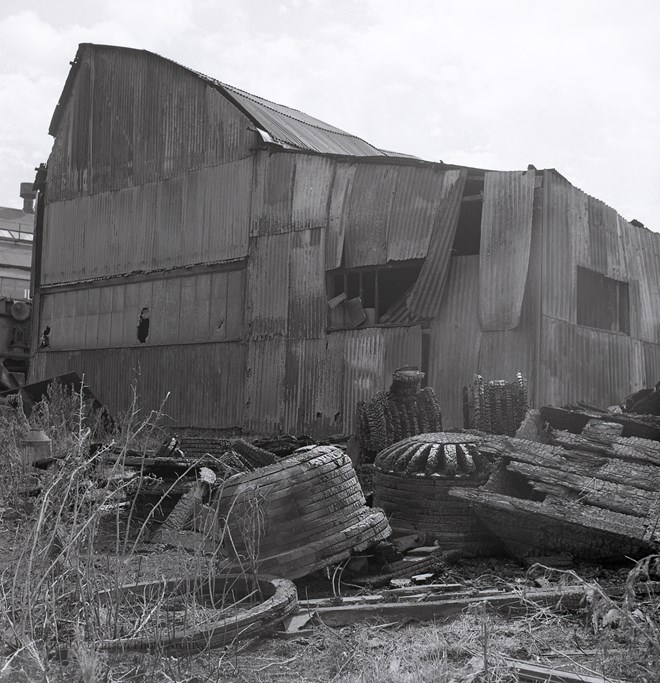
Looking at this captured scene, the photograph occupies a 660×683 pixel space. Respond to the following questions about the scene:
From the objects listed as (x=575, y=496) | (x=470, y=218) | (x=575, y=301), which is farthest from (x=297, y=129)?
(x=575, y=496)

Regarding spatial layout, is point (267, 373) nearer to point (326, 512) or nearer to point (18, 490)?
point (18, 490)

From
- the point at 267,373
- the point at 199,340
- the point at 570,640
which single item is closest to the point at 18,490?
the point at 570,640

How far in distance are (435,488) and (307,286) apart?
7.84 metres

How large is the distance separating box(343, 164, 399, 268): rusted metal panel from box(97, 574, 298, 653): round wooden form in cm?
867

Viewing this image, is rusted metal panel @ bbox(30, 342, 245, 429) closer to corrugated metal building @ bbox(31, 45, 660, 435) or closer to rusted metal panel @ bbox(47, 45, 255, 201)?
corrugated metal building @ bbox(31, 45, 660, 435)

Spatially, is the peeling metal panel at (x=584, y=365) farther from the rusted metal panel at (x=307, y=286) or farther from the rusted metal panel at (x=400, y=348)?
the rusted metal panel at (x=307, y=286)

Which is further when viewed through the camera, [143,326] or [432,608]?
[143,326]

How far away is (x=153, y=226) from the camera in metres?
A: 17.8

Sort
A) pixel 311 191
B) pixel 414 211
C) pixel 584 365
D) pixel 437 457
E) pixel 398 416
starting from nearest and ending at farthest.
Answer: pixel 437 457
pixel 398 416
pixel 414 211
pixel 584 365
pixel 311 191

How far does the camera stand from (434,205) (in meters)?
13.0

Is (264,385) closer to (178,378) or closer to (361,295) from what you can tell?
(178,378)

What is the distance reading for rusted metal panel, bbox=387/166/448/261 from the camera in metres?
13.0

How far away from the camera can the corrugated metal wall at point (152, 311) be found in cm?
1608

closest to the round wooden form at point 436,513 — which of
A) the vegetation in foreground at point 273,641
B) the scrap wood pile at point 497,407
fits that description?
the vegetation in foreground at point 273,641
